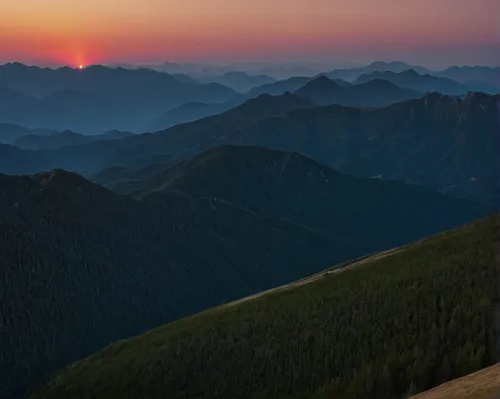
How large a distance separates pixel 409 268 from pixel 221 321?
57.0 meters

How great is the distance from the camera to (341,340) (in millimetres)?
112688

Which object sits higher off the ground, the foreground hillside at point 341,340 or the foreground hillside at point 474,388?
the foreground hillside at point 474,388

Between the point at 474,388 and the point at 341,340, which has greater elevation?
the point at 474,388

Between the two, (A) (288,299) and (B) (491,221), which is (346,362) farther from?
(B) (491,221)

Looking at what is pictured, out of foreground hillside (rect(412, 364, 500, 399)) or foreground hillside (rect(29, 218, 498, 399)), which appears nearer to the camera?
foreground hillside (rect(412, 364, 500, 399))

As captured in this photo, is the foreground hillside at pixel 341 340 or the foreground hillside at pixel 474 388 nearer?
the foreground hillside at pixel 474 388

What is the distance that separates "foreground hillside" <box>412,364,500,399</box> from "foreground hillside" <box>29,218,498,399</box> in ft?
58.6

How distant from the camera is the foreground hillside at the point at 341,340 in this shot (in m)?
90.6

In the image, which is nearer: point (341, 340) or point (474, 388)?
point (474, 388)

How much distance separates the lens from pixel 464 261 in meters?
117

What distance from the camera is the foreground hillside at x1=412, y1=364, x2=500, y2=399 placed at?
172ft

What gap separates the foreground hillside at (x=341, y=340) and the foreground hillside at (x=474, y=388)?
704 inches

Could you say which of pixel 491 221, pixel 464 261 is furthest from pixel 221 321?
pixel 491 221

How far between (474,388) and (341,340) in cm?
5769
